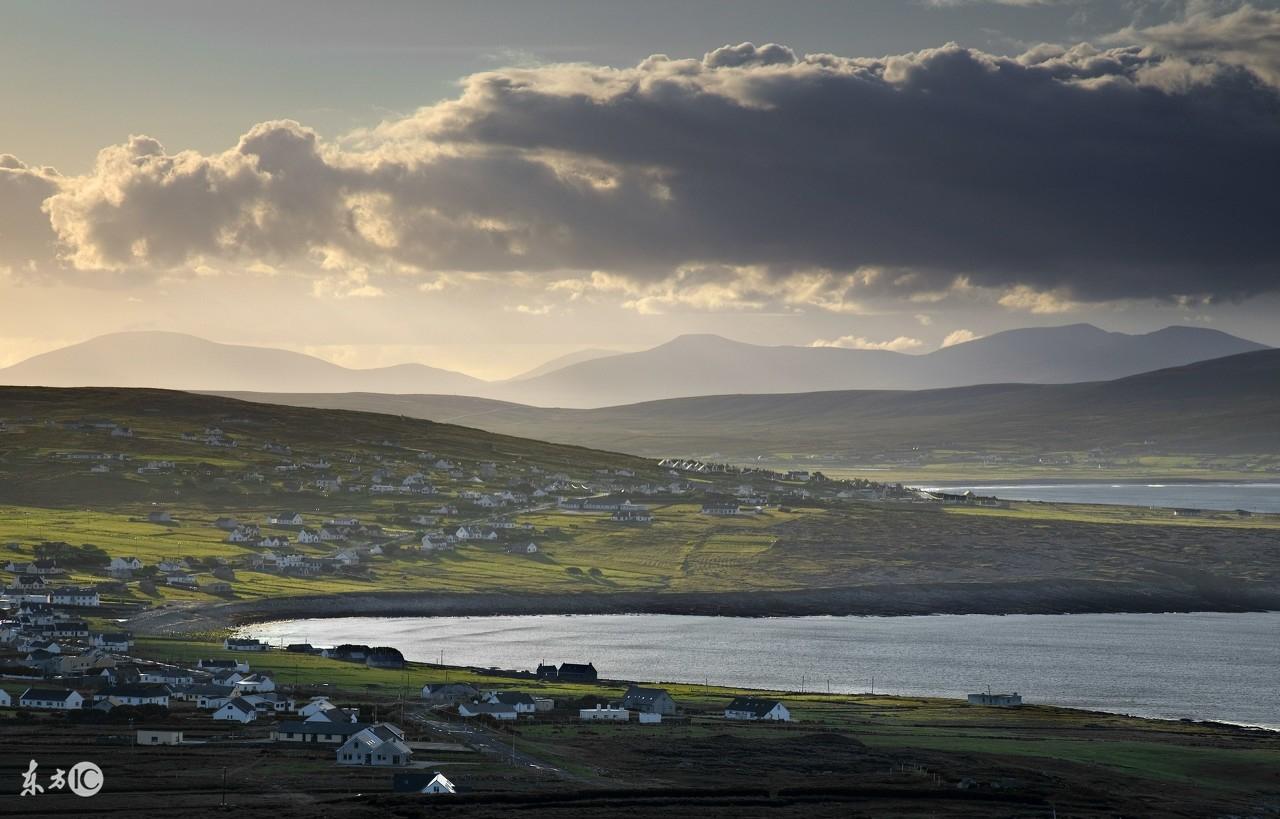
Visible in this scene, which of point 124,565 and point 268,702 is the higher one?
point 124,565

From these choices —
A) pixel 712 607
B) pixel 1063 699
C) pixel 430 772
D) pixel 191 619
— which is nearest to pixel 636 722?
pixel 430 772

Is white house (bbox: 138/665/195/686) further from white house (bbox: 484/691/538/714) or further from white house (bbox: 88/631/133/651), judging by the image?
white house (bbox: 484/691/538/714)

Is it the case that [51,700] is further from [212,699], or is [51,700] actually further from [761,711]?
[761,711]

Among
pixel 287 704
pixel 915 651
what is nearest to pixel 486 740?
pixel 287 704

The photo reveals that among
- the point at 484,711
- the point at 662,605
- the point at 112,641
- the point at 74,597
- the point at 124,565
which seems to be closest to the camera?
the point at 484,711

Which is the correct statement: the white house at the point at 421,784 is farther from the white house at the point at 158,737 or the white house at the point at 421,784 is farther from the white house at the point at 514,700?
the white house at the point at 514,700

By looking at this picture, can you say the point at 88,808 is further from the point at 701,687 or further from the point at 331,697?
the point at 701,687
